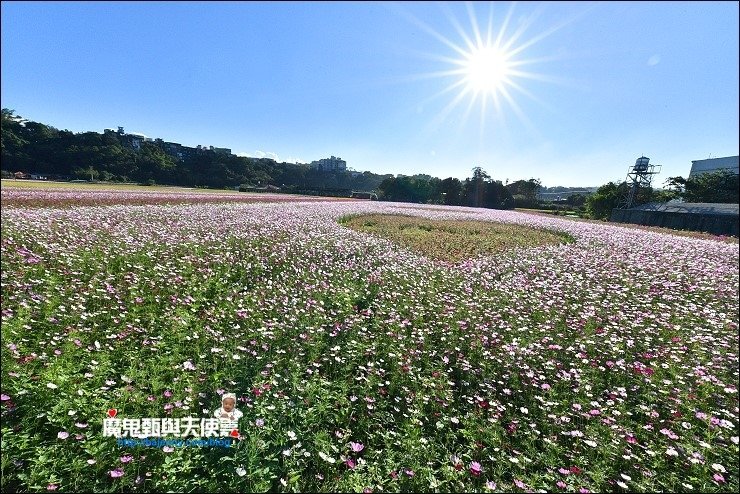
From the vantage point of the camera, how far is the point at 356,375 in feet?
13.5

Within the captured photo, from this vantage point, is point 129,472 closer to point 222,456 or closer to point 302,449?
point 222,456

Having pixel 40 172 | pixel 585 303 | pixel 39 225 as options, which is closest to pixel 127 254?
pixel 39 225

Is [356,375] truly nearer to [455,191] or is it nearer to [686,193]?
[686,193]

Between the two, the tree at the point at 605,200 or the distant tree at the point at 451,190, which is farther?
the distant tree at the point at 451,190

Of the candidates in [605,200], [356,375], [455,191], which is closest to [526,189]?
[455,191]

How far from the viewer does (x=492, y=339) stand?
201 inches

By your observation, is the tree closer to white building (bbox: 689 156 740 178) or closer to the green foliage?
the green foliage

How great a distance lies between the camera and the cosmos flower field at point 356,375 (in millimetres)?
2672

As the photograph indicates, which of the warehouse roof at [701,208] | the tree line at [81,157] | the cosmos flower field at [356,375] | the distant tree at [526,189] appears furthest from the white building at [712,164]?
the tree line at [81,157]

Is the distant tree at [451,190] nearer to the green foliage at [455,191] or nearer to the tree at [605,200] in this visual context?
the green foliage at [455,191]

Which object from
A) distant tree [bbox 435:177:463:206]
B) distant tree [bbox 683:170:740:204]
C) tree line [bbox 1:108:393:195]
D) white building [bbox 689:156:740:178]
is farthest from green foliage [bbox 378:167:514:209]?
tree line [bbox 1:108:393:195]

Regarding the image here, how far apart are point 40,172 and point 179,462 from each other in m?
49.8

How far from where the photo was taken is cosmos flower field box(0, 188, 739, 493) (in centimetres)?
267

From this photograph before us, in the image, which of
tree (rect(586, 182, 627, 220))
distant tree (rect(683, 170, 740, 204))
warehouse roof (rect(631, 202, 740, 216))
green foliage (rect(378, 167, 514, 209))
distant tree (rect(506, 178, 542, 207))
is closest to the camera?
warehouse roof (rect(631, 202, 740, 216))
